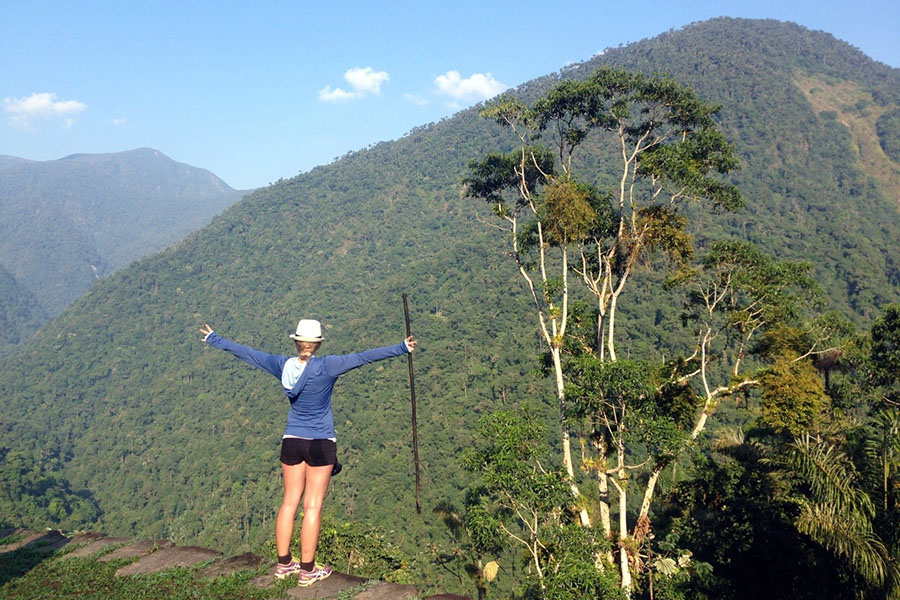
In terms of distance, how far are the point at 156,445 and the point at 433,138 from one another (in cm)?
10609

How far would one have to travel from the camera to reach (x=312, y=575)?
4.11 metres

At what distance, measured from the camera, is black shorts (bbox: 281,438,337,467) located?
4004mm

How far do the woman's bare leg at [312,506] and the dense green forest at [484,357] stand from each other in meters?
3.25

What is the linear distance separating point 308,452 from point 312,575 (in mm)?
968

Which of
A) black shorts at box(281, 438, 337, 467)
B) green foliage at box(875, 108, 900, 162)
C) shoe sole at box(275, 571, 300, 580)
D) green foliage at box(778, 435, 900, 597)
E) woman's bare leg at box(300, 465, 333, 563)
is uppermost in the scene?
green foliage at box(875, 108, 900, 162)

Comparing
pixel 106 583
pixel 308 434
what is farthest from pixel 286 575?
pixel 106 583

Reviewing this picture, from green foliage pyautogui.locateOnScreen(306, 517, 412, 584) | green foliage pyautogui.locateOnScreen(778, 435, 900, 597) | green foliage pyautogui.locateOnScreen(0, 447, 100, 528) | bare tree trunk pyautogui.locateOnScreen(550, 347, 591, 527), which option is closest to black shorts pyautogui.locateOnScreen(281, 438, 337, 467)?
green foliage pyautogui.locateOnScreen(778, 435, 900, 597)

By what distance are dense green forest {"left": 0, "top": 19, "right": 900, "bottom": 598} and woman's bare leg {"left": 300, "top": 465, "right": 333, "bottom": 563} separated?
3.25 metres

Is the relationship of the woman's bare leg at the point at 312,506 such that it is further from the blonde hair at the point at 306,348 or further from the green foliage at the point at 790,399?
the green foliage at the point at 790,399

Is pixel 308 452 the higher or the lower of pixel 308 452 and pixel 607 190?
the lower

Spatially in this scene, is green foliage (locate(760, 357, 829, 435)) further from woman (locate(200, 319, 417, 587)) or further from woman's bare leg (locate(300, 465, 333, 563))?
woman's bare leg (locate(300, 465, 333, 563))

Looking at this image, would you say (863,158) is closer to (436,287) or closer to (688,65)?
(688,65)

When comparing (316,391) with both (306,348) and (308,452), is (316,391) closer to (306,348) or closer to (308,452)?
(306,348)

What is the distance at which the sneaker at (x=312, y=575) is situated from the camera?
13.3 ft
